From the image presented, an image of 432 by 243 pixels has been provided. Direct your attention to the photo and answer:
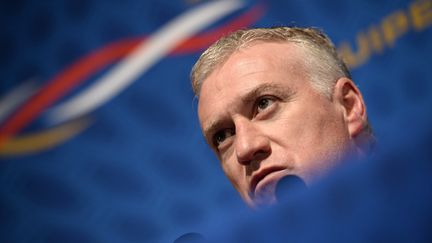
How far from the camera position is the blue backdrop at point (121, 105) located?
1763 mm

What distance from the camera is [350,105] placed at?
1.00 m

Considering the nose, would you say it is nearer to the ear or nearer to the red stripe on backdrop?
the ear

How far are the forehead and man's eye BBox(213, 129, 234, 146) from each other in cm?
4

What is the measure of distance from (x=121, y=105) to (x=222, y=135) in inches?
37.6

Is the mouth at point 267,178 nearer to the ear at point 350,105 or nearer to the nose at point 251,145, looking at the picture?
the nose at point 251,145

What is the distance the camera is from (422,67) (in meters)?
1.58

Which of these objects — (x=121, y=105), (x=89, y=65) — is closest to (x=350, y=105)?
(x=121, y=105)

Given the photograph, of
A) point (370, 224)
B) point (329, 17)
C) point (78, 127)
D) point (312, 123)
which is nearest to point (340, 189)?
point (370, 224)

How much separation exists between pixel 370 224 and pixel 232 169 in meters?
0.65

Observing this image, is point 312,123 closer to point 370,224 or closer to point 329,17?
point 370,224

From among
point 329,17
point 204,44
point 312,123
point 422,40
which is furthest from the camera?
point 204,44

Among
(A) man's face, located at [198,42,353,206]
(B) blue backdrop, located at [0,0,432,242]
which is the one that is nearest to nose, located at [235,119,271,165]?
(A) man's face, located at [198,42,353,206]

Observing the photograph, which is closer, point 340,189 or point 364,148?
point 340,189

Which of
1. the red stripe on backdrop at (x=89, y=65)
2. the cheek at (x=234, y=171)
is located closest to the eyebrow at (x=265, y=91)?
the cheek at (x=234, y=171)
